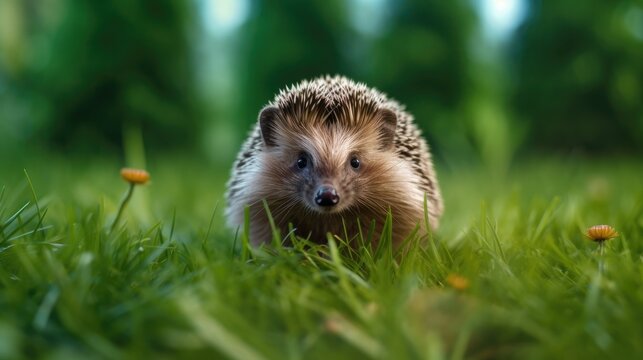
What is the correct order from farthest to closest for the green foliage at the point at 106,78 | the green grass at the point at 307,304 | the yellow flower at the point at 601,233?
the green foliage at the point at 106,78 < the yellow flower at the point at 601,233 < the green grass at the point at 307,304

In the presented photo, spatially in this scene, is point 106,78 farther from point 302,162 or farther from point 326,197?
point 326,197

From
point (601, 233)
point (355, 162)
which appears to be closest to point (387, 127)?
point (355, 162)

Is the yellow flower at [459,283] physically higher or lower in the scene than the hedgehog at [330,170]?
lower

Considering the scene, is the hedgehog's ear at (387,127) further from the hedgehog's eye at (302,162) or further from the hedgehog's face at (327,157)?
the hedgehog's eye at (302,162)

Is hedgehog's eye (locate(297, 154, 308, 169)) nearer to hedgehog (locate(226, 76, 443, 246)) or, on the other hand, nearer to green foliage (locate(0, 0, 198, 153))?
hedgehog (locate(226, 76, 443, 246))

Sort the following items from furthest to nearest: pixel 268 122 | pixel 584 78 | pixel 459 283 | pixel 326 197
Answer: pixel 584 78 → pixel 268 122 → pixel 326 197 → pixel 459 283

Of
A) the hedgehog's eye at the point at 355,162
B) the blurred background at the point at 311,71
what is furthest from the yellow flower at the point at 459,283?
the blurred background at the point at 311,71
